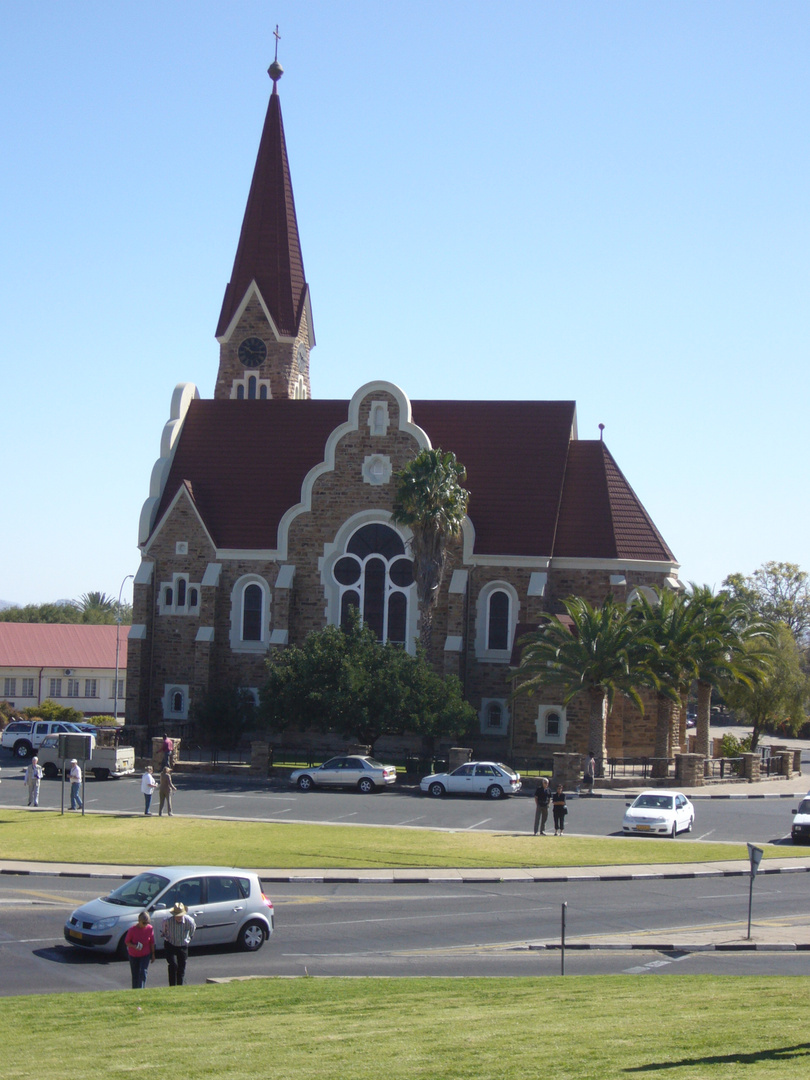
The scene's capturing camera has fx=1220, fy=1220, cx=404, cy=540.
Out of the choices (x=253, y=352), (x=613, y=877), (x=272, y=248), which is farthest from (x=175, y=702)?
(x=613, y=877)

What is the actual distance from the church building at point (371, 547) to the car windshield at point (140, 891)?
3182 cm

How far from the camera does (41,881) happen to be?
2416 centimetres

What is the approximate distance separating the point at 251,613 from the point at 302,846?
87.8ft

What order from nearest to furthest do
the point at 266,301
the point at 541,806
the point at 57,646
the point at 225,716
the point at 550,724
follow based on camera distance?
1. the point at 541,806
2. the point at 550,724
3. the point at 225,716
4. the point at 266,301
5. the point at 57,646

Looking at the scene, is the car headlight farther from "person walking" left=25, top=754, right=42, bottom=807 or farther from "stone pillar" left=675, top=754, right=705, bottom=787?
"stone pillar" left=675, top=754, right=705, bottom=787

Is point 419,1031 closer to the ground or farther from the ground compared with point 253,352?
closer to the ground

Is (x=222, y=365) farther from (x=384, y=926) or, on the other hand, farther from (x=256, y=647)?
(x=384, y=926)

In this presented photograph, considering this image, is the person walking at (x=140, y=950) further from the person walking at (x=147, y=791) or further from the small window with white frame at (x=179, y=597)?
the small window with white frame at (x=179, y=597)

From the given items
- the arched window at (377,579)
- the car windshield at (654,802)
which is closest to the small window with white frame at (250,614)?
the arched window at (377,579)

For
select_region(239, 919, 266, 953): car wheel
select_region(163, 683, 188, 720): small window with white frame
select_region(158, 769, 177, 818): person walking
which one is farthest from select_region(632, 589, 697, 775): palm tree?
select_region(239, 919, 266, 953): car wheel

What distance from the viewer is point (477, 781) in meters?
40.0

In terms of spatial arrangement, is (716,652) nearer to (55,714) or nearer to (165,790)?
(165,790)

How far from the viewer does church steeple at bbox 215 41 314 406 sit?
64.0 metres

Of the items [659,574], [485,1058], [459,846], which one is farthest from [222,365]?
[485,1058]
